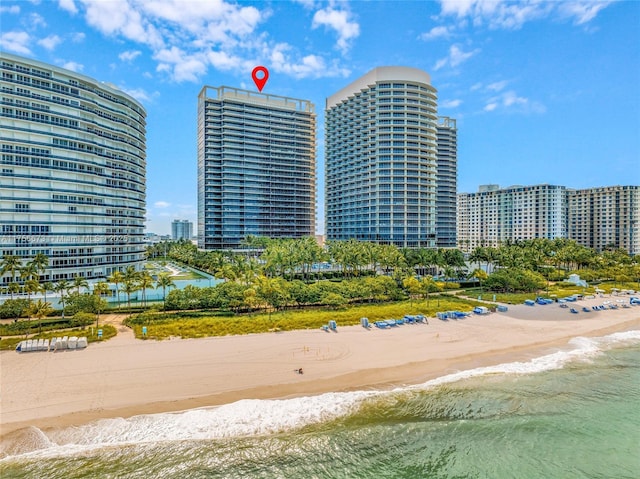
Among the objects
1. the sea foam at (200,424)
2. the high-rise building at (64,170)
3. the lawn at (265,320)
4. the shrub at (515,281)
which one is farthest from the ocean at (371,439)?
the high-rise building at (64,170)

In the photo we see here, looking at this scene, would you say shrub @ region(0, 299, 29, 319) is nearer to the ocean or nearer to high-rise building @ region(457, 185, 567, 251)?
the ocean

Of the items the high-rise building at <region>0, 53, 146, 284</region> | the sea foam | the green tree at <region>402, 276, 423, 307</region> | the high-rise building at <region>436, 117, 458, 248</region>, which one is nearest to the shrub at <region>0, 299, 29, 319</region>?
the high-rise building at <region>0, 53, 146, 284</region>

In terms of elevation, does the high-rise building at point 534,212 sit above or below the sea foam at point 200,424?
above

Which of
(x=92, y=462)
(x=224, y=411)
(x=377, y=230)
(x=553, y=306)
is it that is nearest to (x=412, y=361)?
(x=224, y=411)

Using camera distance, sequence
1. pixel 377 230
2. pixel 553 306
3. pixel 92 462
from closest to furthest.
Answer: pixel 92 462, pixel 553 306, pixel 377 230

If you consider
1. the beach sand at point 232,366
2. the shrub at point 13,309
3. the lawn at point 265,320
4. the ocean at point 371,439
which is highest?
the shrub at point 13,309

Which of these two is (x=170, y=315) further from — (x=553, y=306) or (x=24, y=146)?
(x=553, y=306)

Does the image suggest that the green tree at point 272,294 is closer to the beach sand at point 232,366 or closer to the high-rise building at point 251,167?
the beach sand at point 232,366
